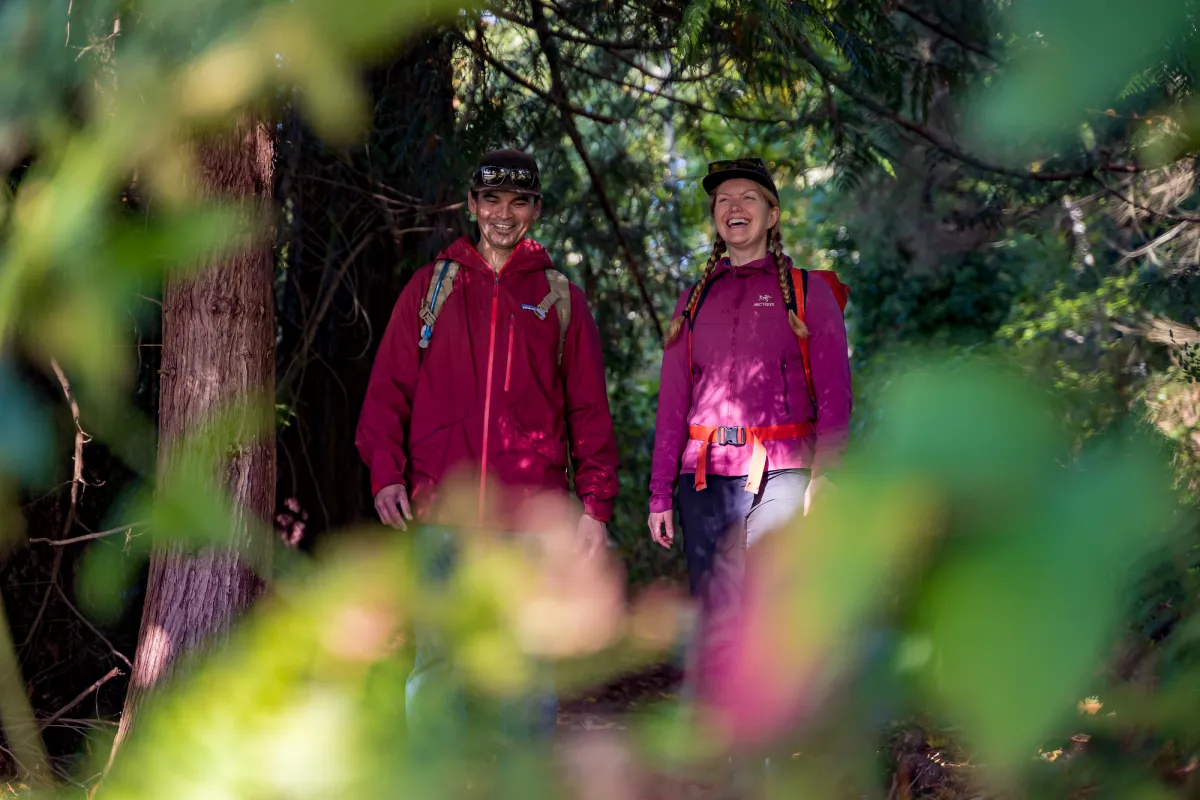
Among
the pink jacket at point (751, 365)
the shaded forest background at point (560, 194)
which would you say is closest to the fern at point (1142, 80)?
the shaded forest background at point (560, 194)

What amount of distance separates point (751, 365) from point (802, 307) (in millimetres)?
254

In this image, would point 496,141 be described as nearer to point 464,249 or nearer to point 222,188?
point 464,249

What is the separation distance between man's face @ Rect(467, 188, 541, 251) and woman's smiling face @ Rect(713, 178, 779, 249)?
0.69 metres

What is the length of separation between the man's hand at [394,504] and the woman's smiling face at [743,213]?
1.42 m

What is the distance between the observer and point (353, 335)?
526 centimetres

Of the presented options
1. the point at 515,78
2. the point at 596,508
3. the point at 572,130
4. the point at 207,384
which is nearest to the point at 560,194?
the point at 572,130

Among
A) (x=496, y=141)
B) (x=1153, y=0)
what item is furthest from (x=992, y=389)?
(x=496, y=141)

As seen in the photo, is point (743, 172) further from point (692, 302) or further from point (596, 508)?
point (596, 508)

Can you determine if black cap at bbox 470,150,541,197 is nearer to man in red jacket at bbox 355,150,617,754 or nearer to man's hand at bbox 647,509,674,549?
man in red jacket at bbox 355,150,617,754

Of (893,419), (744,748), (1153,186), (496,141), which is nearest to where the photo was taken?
(893,419)

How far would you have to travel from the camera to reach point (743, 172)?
3730mm

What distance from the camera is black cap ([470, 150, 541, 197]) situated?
368cm

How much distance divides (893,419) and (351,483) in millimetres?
5188

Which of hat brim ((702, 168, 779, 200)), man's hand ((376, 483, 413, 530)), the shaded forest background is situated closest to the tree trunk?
the shaded forest background
